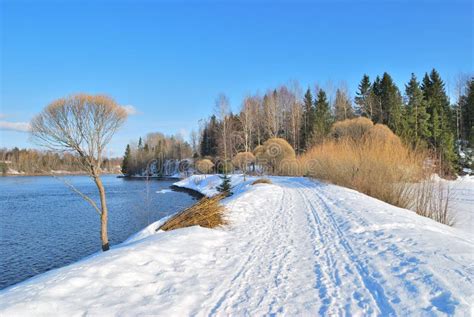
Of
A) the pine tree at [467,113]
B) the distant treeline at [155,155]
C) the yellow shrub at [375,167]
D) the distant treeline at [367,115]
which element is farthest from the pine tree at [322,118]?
the distant treeline at [155,155]

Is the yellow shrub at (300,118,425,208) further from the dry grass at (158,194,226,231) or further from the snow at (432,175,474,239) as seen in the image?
the dry grass at (158,194,226,231)

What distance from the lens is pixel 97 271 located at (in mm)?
4145

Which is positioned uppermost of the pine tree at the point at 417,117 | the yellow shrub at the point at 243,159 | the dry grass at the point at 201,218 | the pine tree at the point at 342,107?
the pine tree at the point at 342,107

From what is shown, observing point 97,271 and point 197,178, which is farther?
point 197,178

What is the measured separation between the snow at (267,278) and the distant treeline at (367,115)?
27.5m

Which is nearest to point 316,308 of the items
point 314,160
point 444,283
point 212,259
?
point 444,283

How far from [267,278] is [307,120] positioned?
48183 millimetres

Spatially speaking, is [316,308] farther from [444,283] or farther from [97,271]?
[97,271]

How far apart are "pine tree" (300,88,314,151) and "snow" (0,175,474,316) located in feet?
133

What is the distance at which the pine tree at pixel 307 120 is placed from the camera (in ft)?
156

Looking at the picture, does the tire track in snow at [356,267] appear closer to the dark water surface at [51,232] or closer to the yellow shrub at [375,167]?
the yellow shrub at [375,167]

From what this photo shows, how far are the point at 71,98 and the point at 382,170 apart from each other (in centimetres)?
1250

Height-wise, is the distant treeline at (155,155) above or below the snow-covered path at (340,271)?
above

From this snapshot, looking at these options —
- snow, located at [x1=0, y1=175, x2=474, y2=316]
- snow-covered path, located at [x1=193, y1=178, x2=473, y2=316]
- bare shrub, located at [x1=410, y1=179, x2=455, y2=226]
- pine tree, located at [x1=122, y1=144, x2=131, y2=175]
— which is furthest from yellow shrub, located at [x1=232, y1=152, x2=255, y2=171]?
pine tree, located at [x1=122, y1=144, x2=131, y2=175]
